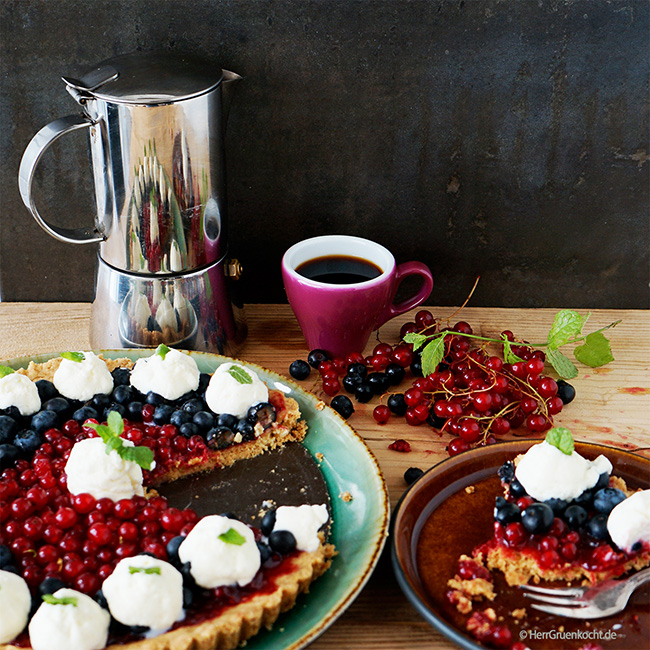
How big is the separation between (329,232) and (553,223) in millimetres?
442

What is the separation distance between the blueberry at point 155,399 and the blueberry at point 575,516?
2.01ft

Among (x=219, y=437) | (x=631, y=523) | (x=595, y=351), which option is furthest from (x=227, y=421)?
(x=595, y=351)

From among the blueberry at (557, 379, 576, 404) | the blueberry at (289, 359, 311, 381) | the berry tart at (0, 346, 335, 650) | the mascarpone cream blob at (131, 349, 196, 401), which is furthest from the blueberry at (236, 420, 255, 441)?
the blueberry at (557, 379, 576, 404)

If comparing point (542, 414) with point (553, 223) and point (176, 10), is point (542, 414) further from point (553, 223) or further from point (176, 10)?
point (176, 10)

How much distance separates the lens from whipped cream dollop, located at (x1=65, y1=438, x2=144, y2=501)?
3.33 feet

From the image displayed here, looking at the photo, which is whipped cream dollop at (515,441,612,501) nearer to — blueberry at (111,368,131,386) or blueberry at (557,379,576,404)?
blueberry at (557,379,576,404)

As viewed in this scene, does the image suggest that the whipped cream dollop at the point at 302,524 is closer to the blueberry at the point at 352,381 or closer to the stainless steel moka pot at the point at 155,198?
the blueberry at the point at 352,381

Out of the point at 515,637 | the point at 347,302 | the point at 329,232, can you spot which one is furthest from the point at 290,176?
the point at 515,637

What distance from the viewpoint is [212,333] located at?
138 centimetres

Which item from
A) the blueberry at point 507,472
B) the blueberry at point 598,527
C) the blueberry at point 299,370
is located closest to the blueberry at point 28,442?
the blueberry at point 299,370

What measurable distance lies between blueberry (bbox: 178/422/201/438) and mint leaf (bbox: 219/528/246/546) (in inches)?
10.9

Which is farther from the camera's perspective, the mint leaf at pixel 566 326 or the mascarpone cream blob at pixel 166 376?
the mint leaf at pixel 566 326

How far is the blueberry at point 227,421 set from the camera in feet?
3.83

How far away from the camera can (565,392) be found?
133 cm
